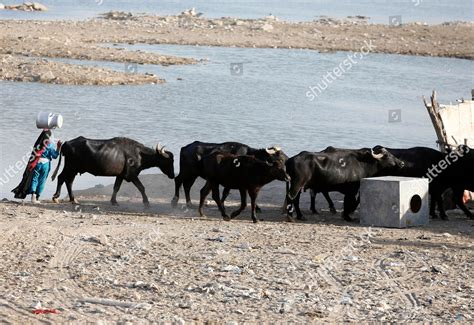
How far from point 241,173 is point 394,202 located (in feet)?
6.72

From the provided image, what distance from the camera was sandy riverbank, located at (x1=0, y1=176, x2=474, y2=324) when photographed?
10562mm

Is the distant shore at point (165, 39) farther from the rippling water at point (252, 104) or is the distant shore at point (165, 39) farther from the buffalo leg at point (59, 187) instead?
the buffalo leg at point (59, 187)

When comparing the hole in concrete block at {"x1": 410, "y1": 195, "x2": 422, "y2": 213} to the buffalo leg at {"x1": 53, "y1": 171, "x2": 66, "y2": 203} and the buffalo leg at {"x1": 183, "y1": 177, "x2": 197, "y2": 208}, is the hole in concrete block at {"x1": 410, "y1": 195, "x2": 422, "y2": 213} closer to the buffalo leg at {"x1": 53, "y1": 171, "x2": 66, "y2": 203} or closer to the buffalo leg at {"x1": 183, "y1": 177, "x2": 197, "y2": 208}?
the buffalo leg at {"x1": 183, "y1": 177, "x2": 197, "y2": 208}

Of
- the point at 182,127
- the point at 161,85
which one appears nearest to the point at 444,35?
the point at 161,85

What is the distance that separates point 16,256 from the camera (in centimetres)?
1261

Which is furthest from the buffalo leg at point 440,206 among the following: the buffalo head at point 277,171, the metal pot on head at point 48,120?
the metal pot on head at point 48,120

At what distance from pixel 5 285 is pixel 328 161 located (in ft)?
20.3

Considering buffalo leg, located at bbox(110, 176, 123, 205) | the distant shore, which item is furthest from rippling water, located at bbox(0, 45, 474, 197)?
buffalo leg, located at bbox(110, 176, 123, 205)

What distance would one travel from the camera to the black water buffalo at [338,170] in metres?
16.0

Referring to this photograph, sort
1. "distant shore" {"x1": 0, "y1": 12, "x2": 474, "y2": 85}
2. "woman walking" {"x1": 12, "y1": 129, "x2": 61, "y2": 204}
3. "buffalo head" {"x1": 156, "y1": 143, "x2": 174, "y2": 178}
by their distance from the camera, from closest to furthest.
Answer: "woman walking" {"x1": 12, "y1": 129, "x2": 61, "y2": 204} < "buffalo head" {"x1": 156, "y1": 143, "x2": 174, "y2": 178} < "distant shore" {"x1": 0, "y1": 12, "x2": 474, "y2": 85}

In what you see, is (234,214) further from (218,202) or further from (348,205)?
(348,205)

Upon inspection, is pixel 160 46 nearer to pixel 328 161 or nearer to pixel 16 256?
pixel 328 161

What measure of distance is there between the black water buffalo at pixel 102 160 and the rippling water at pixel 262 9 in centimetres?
3899

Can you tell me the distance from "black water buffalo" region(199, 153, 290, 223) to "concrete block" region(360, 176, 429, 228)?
1.15 meters
